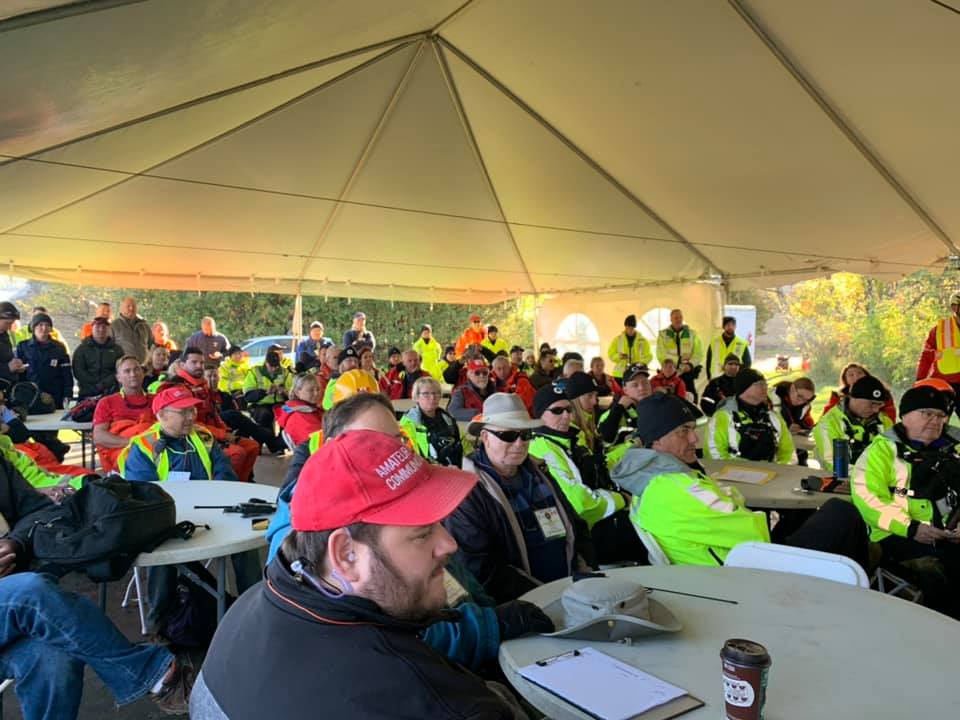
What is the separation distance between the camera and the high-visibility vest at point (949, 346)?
708cm

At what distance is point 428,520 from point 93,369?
25.6ft

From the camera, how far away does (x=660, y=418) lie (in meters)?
2.78

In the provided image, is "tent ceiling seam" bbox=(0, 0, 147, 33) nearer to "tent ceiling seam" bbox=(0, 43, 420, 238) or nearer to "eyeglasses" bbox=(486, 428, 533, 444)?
"eyeglasses" bbox=(486, 428, 533, 444)

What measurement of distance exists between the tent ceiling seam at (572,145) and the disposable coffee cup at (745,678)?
6.14 meters

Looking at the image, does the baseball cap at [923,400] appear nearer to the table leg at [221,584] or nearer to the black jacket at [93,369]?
the table leg at [221,584]

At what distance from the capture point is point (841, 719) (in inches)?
55.5

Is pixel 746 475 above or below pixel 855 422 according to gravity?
below

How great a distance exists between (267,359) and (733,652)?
799 centimetres

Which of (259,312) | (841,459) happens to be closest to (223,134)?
(841,459)

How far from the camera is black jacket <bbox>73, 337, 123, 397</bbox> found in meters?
7.61

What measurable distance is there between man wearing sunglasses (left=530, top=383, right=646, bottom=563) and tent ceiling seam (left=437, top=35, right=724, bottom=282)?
4.13m

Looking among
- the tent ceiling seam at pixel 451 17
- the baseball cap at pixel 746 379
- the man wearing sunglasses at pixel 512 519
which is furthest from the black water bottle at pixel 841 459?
the tent ceiling seam at pixel 451 17

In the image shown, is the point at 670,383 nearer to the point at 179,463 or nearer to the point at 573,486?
the point at 573,486

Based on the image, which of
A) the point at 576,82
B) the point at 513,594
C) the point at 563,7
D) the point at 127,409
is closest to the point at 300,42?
the point at 563,7
